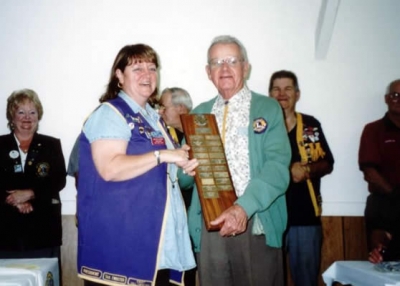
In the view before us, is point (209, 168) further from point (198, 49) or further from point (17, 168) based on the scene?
point (198, 49)


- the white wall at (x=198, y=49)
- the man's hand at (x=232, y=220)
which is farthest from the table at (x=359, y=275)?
the white wall at (x=198, y=49)

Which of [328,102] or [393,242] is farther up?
[328,102]

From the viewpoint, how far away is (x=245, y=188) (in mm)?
1785

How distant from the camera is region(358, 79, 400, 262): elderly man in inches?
121

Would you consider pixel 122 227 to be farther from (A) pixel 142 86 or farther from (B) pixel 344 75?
(B) pixel 344 75

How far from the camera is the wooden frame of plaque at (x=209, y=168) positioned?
1634 mm

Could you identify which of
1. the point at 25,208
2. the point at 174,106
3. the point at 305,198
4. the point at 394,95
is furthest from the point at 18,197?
the point at 394,95

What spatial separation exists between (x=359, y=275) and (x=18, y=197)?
8.00ft

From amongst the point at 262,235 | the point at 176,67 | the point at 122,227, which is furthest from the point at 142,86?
the point at 176,67

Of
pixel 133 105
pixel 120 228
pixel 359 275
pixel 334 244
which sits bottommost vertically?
pixel 334 244

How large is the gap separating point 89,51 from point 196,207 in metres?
2.78

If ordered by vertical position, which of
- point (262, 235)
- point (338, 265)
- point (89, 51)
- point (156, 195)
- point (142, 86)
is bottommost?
point (338, 265)

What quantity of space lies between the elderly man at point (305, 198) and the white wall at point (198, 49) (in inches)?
37.6

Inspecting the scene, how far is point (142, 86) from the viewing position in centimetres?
172
